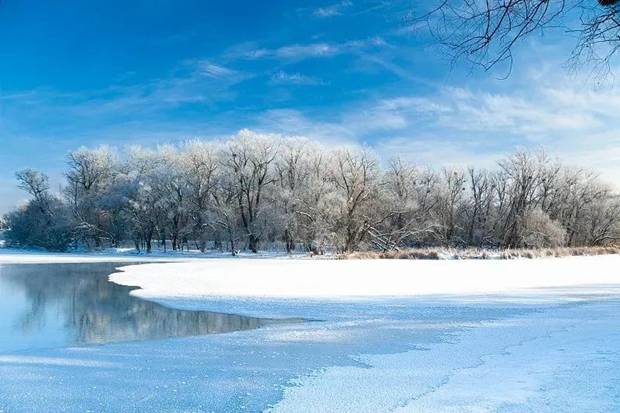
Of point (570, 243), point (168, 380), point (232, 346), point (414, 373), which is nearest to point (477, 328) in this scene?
point (414, 373)

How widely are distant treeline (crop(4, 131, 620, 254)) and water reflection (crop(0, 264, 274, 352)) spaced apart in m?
26.8

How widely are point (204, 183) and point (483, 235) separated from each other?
30349mm

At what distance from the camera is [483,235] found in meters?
52.5

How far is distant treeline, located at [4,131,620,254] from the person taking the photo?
41.9 meters

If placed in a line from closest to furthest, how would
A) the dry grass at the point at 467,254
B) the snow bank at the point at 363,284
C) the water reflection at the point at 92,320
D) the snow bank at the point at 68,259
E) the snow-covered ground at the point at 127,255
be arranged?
the water reflection at the point at 92,320 → the snow bank at the point at 363,284 → the dry grass at the point at 467,254 → the snow bank at the point at 68,259 → the snow-covered ground at the point at 127,255

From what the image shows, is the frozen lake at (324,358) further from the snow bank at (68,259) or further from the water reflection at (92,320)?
the snow bank at (68,259)

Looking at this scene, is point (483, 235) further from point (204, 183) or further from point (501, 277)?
point (501, 277)

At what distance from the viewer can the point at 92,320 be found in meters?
9.51

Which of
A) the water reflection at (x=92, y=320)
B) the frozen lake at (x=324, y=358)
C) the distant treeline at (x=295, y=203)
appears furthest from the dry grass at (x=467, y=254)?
the water reflection at (x=92, y=320)

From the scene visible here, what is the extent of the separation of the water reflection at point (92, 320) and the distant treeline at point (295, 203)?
26825 mm

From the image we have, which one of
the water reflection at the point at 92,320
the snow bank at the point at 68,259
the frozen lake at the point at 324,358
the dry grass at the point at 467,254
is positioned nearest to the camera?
the frozen lake at the point at 324,358

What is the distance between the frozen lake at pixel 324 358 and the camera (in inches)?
161

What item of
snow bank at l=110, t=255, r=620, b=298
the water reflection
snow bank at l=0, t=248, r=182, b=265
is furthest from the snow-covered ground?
the water reflection

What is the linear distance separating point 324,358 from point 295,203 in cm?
3569
